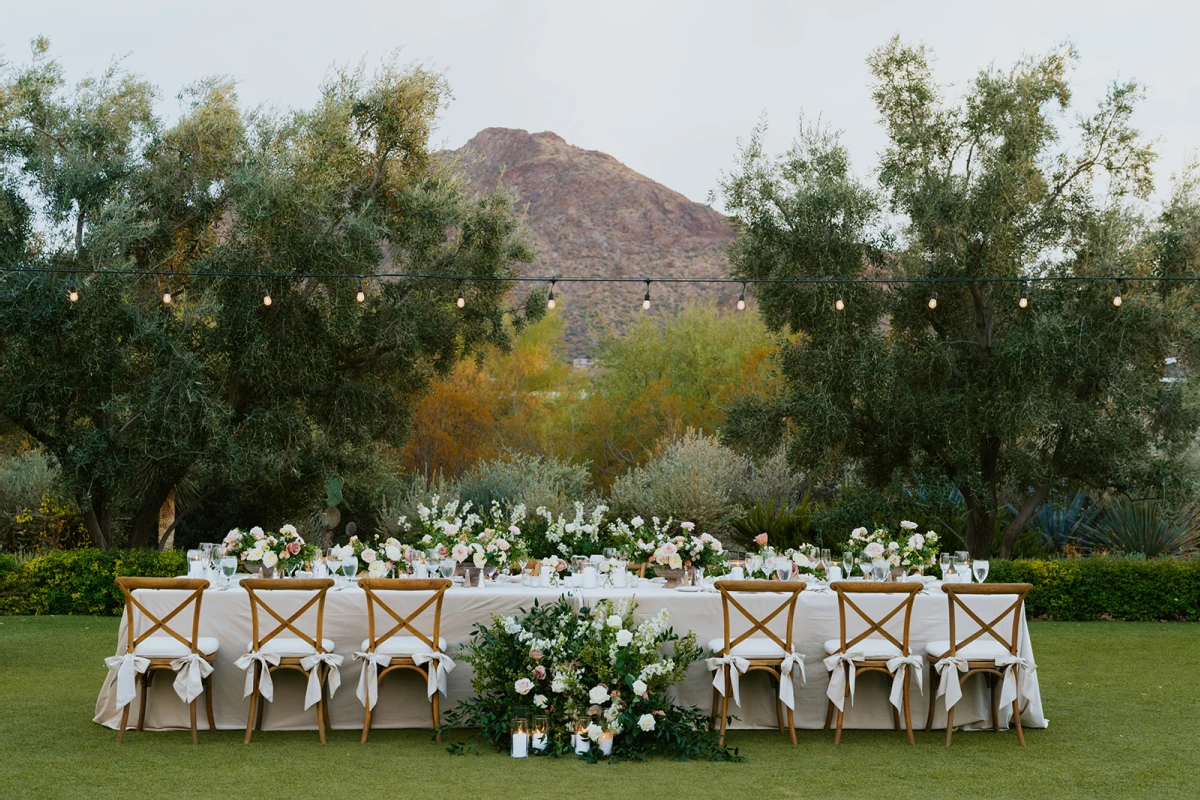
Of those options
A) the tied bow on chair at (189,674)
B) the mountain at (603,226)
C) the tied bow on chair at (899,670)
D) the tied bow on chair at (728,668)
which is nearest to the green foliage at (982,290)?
the tied bow on chair at (899,670)

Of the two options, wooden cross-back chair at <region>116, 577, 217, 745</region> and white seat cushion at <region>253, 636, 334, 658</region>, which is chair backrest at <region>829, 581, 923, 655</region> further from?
wooden cross-back chair at <region>116, 577, 217, 745</region>

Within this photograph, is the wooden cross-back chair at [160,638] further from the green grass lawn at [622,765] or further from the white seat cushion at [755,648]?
the white seat cushion at [755,648]

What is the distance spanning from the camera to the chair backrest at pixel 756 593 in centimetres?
597

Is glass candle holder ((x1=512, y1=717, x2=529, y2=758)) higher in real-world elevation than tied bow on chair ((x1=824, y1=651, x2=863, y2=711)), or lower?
lower

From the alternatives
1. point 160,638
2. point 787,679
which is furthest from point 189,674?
point 787,679

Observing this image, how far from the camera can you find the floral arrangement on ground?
5.62 m

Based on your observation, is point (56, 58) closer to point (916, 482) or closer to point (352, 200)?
point (352, 200)

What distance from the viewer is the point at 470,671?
621cm

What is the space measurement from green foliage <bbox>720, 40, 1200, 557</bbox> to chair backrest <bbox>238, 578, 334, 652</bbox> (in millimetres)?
7635

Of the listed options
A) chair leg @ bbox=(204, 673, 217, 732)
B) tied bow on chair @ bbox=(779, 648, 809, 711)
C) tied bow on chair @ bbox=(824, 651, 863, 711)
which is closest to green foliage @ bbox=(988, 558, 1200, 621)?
tied bow on chair @ bbox=(824, 651, 863, 711)

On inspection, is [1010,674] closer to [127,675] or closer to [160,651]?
[160,651]

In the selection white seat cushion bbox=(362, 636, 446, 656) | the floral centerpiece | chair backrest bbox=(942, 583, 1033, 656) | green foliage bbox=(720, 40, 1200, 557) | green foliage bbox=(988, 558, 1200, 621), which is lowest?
green foliage bbox=(988, 558, 1200, 621)

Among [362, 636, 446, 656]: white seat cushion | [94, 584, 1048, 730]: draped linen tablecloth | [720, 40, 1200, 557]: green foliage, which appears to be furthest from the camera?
[720, 40, 1200, 557]: green foliage

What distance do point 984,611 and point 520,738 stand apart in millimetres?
2627
